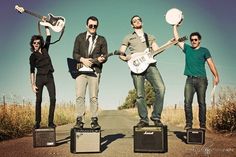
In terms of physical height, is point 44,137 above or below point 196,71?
below

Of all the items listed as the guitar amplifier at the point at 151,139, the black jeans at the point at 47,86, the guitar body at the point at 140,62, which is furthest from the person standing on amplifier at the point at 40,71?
the guitar amplifier at the point at 151,139

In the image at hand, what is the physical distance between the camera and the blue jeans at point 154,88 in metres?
6.63

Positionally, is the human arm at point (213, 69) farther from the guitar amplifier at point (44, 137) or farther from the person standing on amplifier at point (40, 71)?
the guitar amplifier at point (44, 137)

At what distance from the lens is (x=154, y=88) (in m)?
6.70

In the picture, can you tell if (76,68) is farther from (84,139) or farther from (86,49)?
(84,139)

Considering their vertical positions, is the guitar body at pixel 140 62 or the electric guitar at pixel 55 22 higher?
the electric guitar at pixel 55 22

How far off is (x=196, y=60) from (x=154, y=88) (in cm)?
95

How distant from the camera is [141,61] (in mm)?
6656

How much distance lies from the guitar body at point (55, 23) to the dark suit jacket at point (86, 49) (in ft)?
1.13

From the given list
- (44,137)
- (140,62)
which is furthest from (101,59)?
(44,137)

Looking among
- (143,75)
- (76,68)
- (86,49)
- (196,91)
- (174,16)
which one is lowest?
(196,91)

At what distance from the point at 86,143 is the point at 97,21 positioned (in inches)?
77.3

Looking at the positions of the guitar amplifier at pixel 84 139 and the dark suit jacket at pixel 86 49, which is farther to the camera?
the dark suit jacket at pixel 86 49

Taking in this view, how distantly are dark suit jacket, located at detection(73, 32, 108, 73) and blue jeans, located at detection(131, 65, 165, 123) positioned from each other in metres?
0.65
